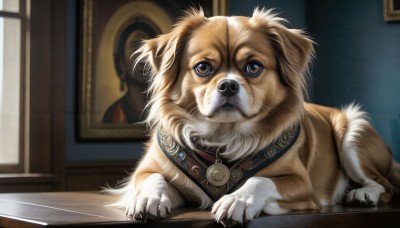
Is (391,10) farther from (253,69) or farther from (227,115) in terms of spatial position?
(227,115)

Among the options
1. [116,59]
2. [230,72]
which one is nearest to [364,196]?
[230,72]

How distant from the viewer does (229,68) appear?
139 centimetres

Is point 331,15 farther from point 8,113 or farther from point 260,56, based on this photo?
point 8,113

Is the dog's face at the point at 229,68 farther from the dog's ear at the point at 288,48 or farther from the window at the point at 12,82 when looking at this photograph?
the window at the point at 12,82

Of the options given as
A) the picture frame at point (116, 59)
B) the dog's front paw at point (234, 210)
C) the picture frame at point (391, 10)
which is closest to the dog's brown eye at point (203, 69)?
the dog's front paw at point (234, 210)

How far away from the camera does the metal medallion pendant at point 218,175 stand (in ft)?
4.64

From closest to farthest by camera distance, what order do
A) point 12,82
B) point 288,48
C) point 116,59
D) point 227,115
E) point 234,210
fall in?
point 234,210, point 227,115, point 288,48, point 12,82, point 116,59

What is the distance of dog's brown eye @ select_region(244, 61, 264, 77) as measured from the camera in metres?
1.39

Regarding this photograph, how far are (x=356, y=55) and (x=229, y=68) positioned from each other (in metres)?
0.78

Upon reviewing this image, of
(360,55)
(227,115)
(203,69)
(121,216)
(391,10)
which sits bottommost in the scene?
(121,216)

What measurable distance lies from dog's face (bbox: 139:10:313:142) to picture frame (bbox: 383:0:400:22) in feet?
2.04

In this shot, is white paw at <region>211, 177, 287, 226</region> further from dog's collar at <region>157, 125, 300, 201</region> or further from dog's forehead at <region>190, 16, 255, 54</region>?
dog's forehead at <region>190, 16, 255, 54</region>

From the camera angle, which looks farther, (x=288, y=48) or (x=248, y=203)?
(x=288, y=48)

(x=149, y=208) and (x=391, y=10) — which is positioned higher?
(x=391, y=10)
